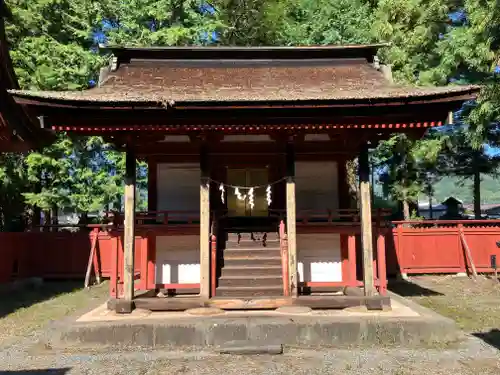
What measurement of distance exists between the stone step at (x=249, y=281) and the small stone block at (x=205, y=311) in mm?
978

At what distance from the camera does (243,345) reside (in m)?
8.49

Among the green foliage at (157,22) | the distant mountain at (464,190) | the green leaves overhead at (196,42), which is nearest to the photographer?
the green leaves overhead at (196,42)

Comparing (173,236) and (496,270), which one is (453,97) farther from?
(496,270)

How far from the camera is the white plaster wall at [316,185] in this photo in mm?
13586

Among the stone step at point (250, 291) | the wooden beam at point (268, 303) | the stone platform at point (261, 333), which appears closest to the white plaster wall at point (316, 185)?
the stone step at point (250, 291)

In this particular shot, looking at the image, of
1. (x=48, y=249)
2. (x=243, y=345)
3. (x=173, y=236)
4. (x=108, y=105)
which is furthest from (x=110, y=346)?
(x=48, y=249)

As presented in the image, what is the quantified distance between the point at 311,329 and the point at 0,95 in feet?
31.0

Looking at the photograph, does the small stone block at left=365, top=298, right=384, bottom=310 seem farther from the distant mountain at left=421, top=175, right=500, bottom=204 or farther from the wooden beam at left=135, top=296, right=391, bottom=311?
the distant mountain at left=421, top=175, right=500, bottom=204

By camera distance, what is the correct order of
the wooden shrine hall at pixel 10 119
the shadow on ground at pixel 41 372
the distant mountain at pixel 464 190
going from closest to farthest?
the shadow on ground at pixel 41 372, the wooden shrine hall at pixel 10 119, the distant mountain at pixel 464 190

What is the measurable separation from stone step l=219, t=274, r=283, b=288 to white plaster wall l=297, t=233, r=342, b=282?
1.33 metres

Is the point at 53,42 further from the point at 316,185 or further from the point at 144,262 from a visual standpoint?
the point at 316,185

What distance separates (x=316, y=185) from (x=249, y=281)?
163 inches

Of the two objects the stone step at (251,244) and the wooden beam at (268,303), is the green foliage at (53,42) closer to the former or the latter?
the stone step at (251,244)

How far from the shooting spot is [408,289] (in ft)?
49.6
